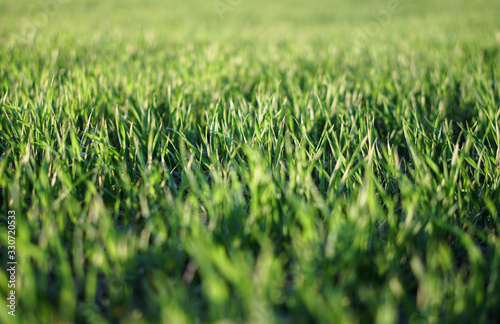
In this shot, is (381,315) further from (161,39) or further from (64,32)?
(64,32)

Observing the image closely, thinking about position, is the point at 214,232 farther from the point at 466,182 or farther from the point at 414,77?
the point at 414,77

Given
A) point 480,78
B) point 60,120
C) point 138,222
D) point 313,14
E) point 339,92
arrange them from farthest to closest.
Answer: point 313,14
point 480,78
point 339,92
point 60,120
point 138,222

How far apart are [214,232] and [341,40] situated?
4.10 meters

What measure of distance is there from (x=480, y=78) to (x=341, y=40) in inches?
97.8

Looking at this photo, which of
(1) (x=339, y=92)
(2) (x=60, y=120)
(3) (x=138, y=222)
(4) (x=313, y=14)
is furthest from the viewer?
(4) (x=313, y=14)

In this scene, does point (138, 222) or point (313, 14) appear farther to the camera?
point (313, 14)

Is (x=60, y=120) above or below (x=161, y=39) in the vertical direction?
A: below

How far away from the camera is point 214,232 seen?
0.85 meters

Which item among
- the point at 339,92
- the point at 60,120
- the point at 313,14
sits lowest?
the point at 60,120

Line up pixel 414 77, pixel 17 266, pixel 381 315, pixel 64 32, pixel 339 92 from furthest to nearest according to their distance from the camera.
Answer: pixel 64 32 → pixel 414 77 → pixel 339 92 → pixel 17 266 → pixel 381 315

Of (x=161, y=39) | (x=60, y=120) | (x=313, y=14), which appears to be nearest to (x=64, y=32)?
(x=161, y=39)

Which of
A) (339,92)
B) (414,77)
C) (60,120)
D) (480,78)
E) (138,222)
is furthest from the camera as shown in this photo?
(414,77)

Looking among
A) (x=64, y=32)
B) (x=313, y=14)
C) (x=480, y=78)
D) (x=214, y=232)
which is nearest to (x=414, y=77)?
(x=480, y=78)

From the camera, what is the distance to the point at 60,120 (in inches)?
58.7
